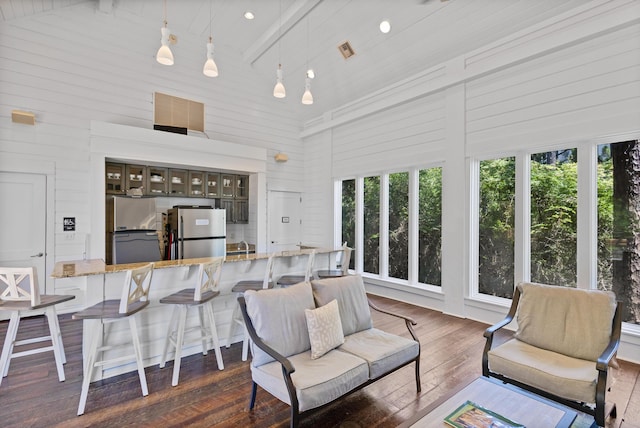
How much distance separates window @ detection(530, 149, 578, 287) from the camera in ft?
12.5

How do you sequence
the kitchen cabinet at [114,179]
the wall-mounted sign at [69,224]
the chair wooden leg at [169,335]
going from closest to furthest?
the chair wooden leg at [169,335]
the wall-mounted sign at [69,224]
the kitchen cabinet at [114,179]

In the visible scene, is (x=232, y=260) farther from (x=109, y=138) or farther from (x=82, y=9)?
(x=82, y=9)

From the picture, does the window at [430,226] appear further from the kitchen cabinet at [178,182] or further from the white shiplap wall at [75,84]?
the white shiplap wall at [75,84]

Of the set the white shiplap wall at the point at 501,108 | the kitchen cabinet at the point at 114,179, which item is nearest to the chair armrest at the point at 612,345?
the white shiplap wall at the point at 501,108

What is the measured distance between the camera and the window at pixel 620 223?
11.2 ft

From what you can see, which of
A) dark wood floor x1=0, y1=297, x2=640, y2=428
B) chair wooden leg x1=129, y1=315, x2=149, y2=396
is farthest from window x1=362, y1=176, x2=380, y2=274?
chair wooden leg x1=129, y1=315, x2=149, y2=396

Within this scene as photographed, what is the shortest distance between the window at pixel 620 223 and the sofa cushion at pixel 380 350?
101 inches

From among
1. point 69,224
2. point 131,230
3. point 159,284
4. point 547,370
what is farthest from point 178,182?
point 547,370

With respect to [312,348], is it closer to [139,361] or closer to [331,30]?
[139,361]

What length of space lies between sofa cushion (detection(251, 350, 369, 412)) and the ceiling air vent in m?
4.77

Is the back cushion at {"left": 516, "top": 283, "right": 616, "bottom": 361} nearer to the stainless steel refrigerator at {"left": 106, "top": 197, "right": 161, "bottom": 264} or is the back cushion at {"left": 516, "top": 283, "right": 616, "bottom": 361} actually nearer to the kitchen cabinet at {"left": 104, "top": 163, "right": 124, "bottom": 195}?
the stainless steel refrigerator at {"left": 106, "top": 197, "right": 161, "bottom": 264}

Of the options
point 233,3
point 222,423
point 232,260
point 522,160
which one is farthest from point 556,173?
point 233,3

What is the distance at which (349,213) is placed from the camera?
6.75 meters

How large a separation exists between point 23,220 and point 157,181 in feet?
5.99
